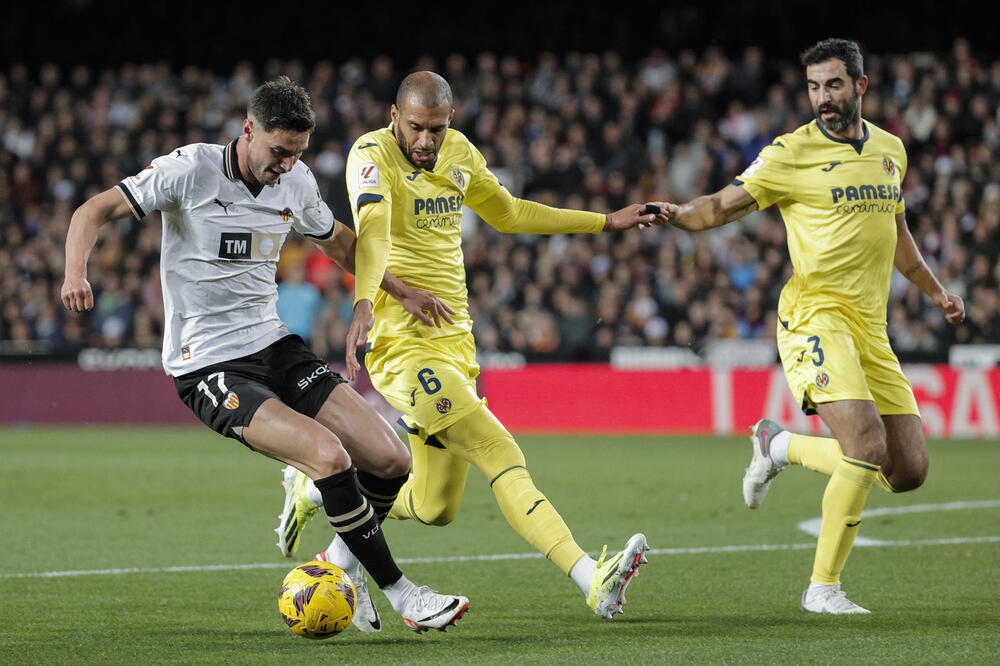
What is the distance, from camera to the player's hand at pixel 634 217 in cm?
687

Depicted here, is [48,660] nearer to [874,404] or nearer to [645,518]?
[874,404]

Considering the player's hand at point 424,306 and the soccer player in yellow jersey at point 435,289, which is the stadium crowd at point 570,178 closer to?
the soccer player in yellow jersey at point 435,289

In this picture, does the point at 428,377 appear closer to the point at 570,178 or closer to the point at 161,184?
the point at 161,184

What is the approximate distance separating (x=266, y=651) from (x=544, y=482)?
23.5ft

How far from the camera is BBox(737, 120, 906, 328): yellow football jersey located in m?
6.59

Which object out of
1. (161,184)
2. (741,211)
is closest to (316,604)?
(161,184)

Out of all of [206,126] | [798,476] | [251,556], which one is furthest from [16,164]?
[251,556]

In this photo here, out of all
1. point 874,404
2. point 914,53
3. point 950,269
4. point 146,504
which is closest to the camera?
point 874,404

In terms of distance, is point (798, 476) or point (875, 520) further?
point (798, 476)

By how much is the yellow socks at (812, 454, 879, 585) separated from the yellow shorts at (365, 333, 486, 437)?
1685 mm

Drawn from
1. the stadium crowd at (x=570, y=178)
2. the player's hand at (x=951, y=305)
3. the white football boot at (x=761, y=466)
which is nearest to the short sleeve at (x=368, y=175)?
the white football boot at (x=761, y=466)

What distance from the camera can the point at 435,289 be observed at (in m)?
6.61

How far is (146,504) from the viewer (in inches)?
423

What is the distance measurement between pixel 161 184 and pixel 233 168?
12.8 inches
